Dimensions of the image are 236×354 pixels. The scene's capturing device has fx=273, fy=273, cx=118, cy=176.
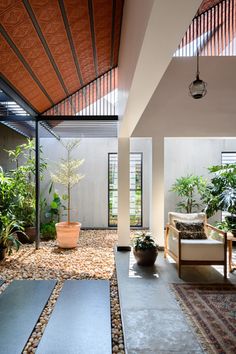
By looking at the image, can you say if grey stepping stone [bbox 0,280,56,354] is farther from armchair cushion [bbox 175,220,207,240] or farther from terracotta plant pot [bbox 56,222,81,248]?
armchair cushion [bbox 175,220,207,240]

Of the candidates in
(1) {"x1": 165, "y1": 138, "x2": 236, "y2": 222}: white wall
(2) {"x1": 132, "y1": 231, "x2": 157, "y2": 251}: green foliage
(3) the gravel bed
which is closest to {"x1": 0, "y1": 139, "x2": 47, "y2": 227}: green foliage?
(3) the gravel bed

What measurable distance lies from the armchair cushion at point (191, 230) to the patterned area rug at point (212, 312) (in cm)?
100

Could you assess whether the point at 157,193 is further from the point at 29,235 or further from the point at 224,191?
the point at 29,235

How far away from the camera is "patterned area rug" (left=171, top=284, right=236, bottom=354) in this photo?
2408 millimetres

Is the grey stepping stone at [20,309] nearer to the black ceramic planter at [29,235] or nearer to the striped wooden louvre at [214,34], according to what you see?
the black ceramic planter at [29,235]

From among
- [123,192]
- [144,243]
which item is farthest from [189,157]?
[144,243]

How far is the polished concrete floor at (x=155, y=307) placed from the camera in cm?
237

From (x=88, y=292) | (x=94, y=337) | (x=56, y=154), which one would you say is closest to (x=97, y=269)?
(x=88, y=292)

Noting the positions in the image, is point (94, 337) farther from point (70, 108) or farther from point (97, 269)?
point (70, 108)

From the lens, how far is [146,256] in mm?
4566

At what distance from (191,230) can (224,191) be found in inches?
59.3

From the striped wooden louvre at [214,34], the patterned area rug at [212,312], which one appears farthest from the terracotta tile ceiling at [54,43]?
the patterned area rug at [212,312]

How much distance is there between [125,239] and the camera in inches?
223

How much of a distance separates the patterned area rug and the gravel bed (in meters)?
0.77
